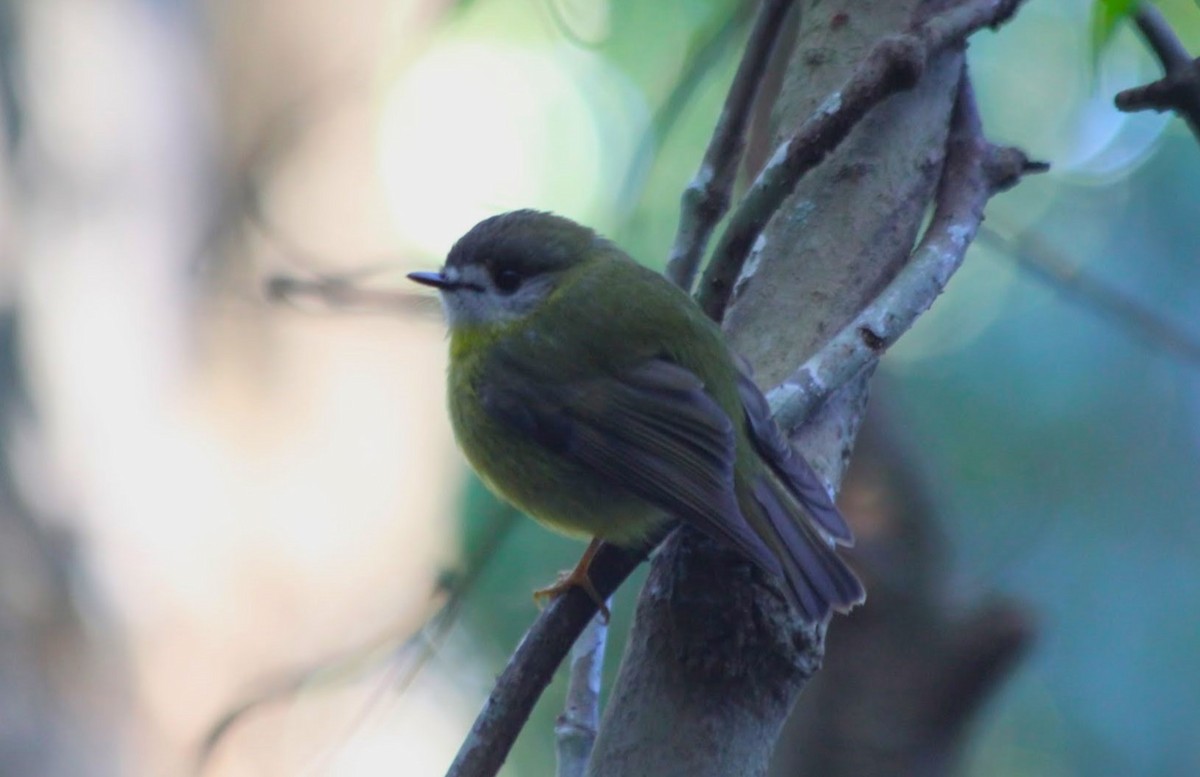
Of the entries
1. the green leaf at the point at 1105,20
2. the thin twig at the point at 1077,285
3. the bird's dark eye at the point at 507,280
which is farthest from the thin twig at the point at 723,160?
the thin twig at the point at 1077,285

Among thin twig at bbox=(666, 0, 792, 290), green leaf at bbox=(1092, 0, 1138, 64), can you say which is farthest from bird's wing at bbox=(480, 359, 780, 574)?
green leaf at bbox=(1092, 0, 1138, 64)

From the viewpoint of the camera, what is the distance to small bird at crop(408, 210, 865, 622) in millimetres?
2074

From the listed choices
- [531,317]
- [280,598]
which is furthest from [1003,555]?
[280,598]

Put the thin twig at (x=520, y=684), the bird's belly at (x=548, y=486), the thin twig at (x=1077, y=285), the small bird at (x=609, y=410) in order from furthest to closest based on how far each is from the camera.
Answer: the thin twig at (x=1077, y=285) < the bird's belly at (x=548, y=486) < the small bird at (x=609, y=410) < the thin twig at (x=520, y=684)

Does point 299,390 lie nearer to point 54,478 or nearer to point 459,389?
point 54,478

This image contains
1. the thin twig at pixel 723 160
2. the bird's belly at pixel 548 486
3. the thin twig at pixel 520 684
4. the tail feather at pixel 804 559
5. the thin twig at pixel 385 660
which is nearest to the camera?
the thin twig at pixel 520 684

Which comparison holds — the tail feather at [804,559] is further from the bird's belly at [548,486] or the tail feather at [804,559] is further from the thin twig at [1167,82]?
the thin twig at [1167,82]

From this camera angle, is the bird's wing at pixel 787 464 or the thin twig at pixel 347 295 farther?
the thin twig at pixel 347 295

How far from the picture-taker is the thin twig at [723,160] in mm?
2523

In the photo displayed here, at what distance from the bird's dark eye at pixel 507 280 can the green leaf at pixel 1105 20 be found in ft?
4.78

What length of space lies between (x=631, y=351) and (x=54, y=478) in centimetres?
308

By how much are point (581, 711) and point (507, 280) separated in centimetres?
118

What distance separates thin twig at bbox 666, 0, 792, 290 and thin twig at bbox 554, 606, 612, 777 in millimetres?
815

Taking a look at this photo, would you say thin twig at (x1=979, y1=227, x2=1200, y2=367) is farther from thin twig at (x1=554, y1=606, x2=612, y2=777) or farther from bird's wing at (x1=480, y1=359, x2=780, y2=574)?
thin twig at (x1=554, y1=606, x2=612, y2=777)
